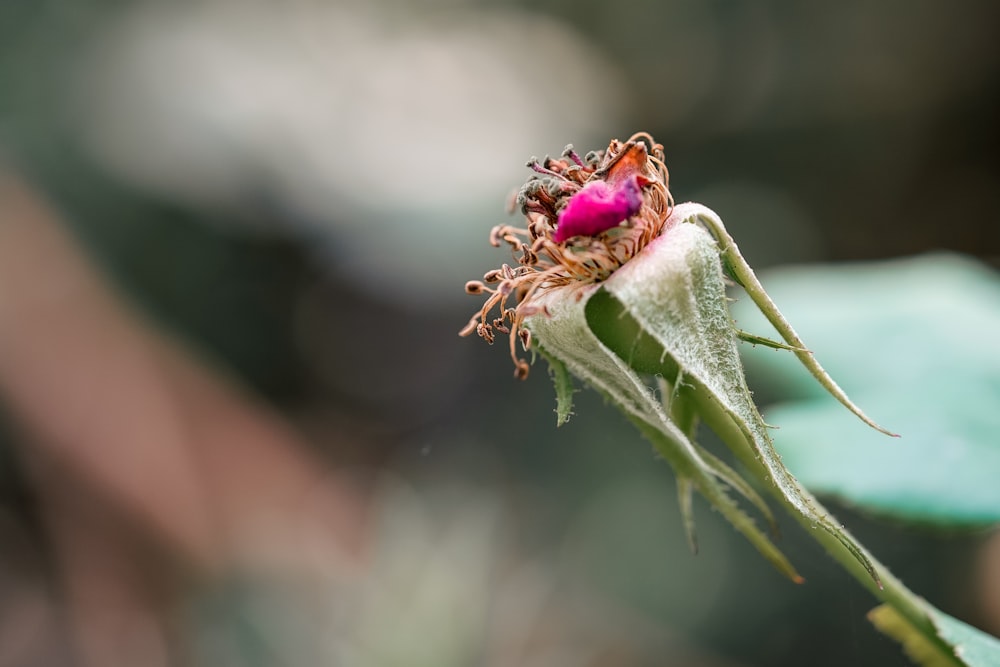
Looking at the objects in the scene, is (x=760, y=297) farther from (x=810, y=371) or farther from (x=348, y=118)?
(x=348, y=118)

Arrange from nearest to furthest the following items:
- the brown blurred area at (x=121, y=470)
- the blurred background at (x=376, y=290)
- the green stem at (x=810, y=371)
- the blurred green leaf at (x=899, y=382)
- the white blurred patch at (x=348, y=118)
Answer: the green stem at (x=810, y=371)
the blurred green leaf at (x=899, y=382)
the blurred background at (x=376, y=290)
the brown blurred area at (x=121, y=470)
the white blurred patch at (x=348, y=118)

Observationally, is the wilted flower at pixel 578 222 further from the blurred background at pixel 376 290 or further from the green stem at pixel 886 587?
the blurred background at pixel 376 290

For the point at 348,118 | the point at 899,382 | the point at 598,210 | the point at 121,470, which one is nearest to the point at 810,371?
the point at 598,210

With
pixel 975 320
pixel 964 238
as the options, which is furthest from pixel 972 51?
pixel 975 320

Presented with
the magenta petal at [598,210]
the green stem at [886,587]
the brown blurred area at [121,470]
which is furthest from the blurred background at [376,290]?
the magenta petal at [598,210]

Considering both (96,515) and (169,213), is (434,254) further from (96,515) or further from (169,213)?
(96,515)

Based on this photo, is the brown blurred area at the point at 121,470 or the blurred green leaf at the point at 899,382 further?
the brown blurred area at the point at 121,470

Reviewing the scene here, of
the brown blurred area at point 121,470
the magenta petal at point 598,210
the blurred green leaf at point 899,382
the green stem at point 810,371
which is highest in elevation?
the magenta petal at point 598,210
